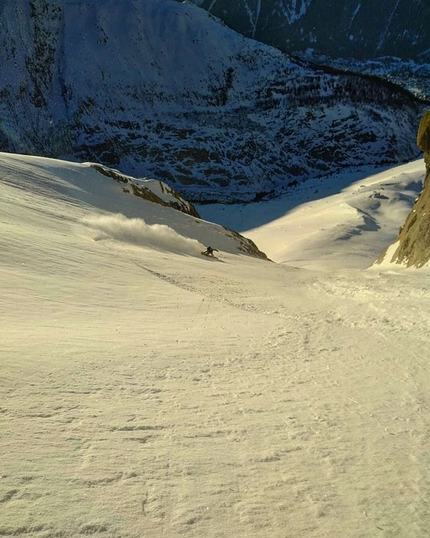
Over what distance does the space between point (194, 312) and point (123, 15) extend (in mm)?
74089

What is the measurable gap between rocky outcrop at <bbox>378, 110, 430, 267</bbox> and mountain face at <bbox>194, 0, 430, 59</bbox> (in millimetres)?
139887

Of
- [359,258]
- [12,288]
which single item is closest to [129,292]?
[12,288]

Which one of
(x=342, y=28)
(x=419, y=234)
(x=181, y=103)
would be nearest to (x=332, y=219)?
(x=419, y=234)

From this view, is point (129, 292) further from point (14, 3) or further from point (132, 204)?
point (14, 3)

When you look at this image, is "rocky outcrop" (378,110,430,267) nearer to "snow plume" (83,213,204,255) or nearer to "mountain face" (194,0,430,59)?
"snow plume" (83,213,204,255)

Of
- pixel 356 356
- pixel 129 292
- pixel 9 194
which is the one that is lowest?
pixel 356 356

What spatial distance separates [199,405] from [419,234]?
12.2m

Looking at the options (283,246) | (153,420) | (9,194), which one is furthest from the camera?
(283,246)

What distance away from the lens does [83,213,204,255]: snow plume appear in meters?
12.6

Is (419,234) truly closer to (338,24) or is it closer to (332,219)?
(332,219)

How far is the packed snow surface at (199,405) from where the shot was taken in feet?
8.13

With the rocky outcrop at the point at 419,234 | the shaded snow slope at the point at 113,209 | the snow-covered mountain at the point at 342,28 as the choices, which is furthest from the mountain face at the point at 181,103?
the snow-covered mountain at the point at 342,28

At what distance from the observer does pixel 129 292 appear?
713 cm

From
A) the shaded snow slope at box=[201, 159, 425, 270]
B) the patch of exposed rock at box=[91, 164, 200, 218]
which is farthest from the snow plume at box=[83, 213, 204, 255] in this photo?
the shaded snow slope at box=[201, 159, 425, 270]
